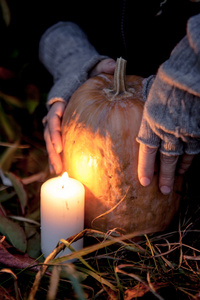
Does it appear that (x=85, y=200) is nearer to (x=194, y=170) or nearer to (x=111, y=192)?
(x=111, y=192)

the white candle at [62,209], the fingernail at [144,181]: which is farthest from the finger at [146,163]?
the white candle at [62,209]

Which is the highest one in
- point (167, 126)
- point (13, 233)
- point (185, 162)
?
point (167, 126)

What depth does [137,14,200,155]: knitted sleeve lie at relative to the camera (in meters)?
0.71

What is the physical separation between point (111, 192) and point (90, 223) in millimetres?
151

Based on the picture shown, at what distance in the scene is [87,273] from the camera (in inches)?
32.4

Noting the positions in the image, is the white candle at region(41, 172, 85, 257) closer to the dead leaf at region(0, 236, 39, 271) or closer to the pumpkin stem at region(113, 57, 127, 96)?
the dead leaf at region(0, 236, 39, 271)

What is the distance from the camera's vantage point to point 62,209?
2.87 feet

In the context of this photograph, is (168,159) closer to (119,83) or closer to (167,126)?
(167,126)

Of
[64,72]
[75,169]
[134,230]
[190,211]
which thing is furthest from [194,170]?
[64,72]

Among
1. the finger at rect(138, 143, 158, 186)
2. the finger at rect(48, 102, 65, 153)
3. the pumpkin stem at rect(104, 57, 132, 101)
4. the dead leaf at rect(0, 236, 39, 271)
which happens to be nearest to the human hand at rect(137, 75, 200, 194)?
the finger at rect(138, 143, 158, 186)

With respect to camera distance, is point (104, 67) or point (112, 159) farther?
point (104, 67)

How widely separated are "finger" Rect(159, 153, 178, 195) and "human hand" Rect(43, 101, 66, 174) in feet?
1.10

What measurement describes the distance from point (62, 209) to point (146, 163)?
0.27 metres

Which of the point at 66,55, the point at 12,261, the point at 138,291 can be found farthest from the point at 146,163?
the point at 66,55
